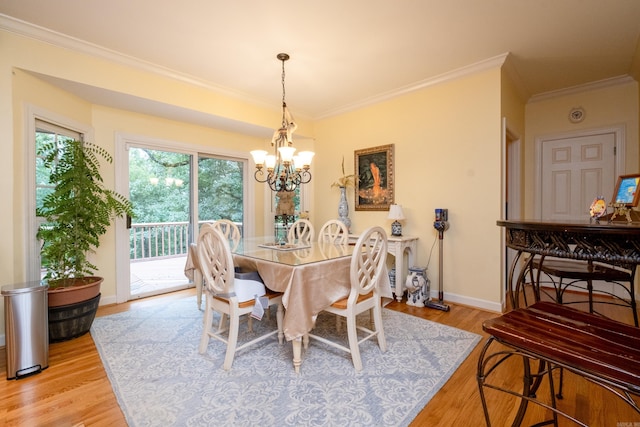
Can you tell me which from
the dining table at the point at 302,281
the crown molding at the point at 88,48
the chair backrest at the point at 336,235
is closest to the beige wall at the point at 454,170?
the chair backrest at the point at 336,235

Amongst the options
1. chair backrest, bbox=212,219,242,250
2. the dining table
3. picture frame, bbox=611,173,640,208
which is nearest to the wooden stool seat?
picture frame, bbox=611,173,640,208

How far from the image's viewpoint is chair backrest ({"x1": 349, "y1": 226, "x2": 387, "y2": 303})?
192 centimetres

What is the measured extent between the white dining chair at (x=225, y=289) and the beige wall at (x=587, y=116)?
13.1 feet

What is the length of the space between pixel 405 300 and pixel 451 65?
271cm

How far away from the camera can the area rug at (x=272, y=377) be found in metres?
1.55

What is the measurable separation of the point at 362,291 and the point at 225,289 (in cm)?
97

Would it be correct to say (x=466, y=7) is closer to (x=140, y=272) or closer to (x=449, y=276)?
(x=449, y=276)

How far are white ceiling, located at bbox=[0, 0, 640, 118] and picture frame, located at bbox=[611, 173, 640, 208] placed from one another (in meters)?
1.44

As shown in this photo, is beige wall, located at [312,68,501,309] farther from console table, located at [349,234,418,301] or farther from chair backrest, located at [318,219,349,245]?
chair backrest, located at [318,219,349,245]

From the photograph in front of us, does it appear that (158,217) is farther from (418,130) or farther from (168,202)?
(418,130)

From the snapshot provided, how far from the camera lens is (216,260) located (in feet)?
6.72

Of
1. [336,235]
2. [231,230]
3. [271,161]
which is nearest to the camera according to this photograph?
[271,161]

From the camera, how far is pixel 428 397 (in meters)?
1.69

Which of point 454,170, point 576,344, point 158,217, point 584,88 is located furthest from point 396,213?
point 158,217
